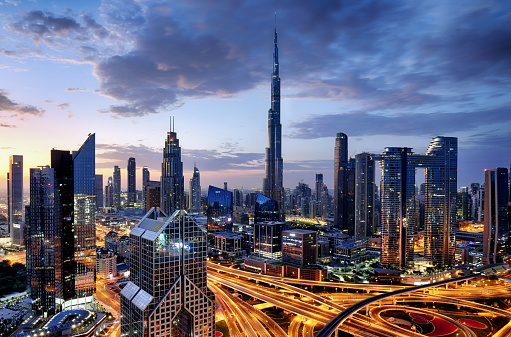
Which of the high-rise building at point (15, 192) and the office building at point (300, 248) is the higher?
the high-rise building at point (15, 192)

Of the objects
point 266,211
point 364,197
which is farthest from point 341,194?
point 266,211

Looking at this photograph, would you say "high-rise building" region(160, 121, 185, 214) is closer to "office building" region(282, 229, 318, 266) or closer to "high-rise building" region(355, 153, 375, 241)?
"office building" region(282, 229, 318, 266)

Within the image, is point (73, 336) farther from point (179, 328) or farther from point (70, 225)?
point (70, 225)

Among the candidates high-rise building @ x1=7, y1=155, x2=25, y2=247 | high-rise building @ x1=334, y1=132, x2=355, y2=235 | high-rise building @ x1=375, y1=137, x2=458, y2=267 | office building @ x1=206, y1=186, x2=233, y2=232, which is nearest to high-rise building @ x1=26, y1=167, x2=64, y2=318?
high-rise building @ x1=7, y1=155, x2=25, y2=247

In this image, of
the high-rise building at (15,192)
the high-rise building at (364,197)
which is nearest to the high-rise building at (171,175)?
the high-rise building at (15,192)

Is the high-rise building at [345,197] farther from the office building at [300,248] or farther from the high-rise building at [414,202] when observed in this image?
the office building at [300,248]
